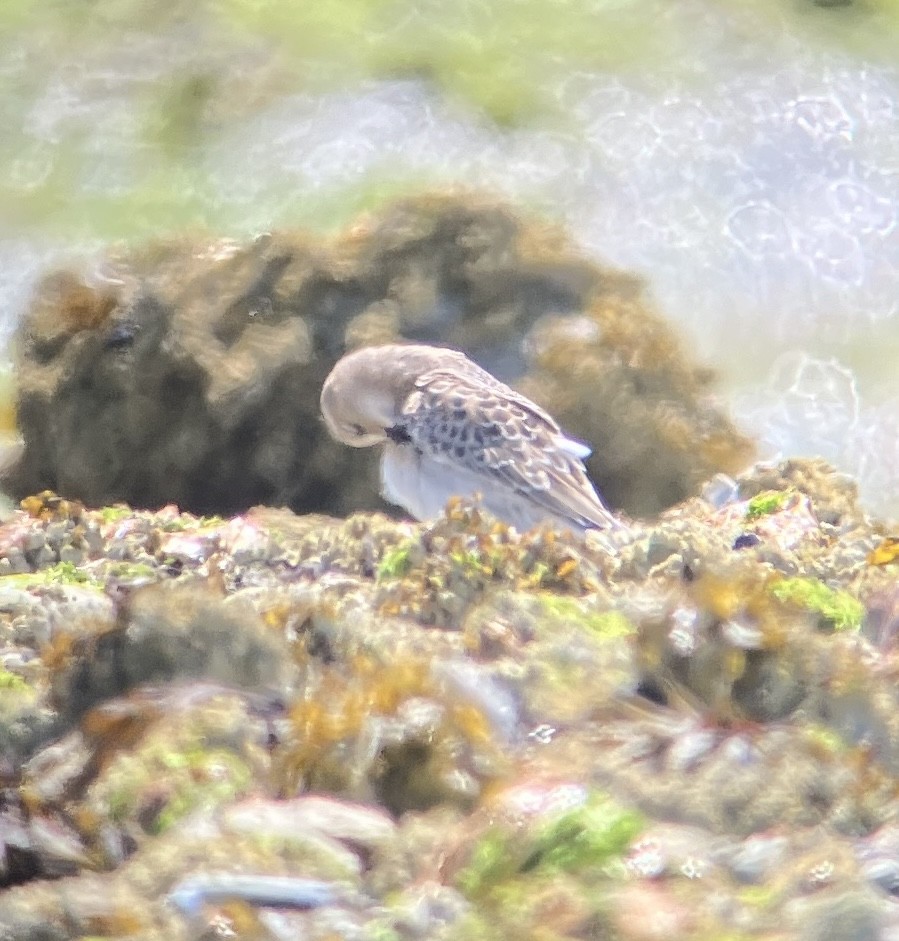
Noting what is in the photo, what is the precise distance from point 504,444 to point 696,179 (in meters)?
3.14

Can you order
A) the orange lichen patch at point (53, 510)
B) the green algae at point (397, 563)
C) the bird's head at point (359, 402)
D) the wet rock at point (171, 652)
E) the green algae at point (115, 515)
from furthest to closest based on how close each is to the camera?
1. the bird's head at point (359, 402)
2. the green algae at point (115, 515)
3. the orange lichen patch at point (53, 510)
4. the green algae at point (397, 563)
5. the wet rock at point (171, 652)

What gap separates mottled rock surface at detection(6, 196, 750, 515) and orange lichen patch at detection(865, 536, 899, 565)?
8.88 ft

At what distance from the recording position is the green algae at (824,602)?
2998mm

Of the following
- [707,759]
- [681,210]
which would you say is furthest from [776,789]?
[681,210]

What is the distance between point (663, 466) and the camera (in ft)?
23.4

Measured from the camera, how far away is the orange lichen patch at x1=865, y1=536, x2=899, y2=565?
4.21 metres

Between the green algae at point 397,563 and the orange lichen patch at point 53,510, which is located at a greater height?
the green algae at point 397,563

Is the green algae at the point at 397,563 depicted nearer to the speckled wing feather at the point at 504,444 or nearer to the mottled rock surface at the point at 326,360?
A: the speckled wing feather at the point at 504,444

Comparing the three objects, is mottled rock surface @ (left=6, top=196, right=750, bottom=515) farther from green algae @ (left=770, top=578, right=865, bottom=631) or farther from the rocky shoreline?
green algae @ (left=770, top=578, right=865, bottom=631)

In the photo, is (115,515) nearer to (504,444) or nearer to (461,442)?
(461,442)

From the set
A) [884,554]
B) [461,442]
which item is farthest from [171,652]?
[461,442]

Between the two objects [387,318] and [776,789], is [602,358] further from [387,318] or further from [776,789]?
[776,789]

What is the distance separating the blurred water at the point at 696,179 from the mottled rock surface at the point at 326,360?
0.39 metres

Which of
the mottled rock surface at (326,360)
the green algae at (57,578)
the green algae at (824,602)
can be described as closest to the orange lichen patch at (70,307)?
the mottled rock surface at (326,360)
